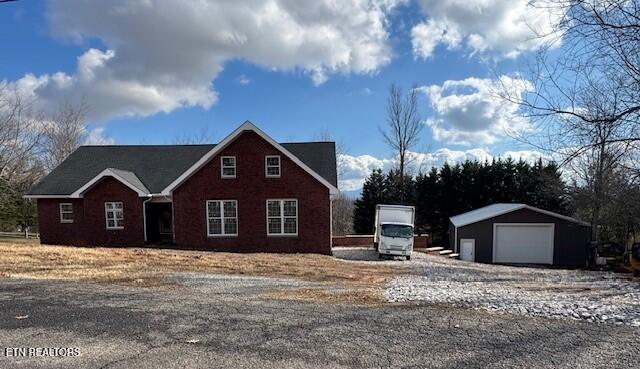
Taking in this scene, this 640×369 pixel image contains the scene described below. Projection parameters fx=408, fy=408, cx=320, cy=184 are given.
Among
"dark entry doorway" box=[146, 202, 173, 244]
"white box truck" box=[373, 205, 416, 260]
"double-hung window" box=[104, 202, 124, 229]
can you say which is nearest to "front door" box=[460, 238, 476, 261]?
"white box truck" box=[373, 205, 416, 260]

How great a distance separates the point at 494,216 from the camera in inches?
1057

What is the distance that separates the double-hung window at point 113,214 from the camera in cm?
2194

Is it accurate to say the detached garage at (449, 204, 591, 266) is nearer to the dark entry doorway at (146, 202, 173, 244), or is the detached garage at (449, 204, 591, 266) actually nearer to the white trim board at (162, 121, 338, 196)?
the white trim board at (162, 121, 338, 196)

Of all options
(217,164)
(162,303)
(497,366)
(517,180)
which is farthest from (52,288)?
(517,180)

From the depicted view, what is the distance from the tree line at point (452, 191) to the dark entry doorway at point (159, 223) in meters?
18.1

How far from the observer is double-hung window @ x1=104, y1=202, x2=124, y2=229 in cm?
2194

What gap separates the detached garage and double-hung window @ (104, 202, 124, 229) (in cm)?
2100

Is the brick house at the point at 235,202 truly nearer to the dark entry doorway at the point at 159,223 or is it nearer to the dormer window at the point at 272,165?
the dormer window at the point at 272,165

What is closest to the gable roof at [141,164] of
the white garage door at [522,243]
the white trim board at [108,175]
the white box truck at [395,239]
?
the white trim board at [108,175]

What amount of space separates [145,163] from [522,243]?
24.9 meters

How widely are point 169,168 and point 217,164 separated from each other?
5.43 metres

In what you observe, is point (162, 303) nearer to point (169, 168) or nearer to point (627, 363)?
point (627, 363)

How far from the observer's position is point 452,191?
3616cm

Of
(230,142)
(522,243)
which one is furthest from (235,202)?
(522,243)
